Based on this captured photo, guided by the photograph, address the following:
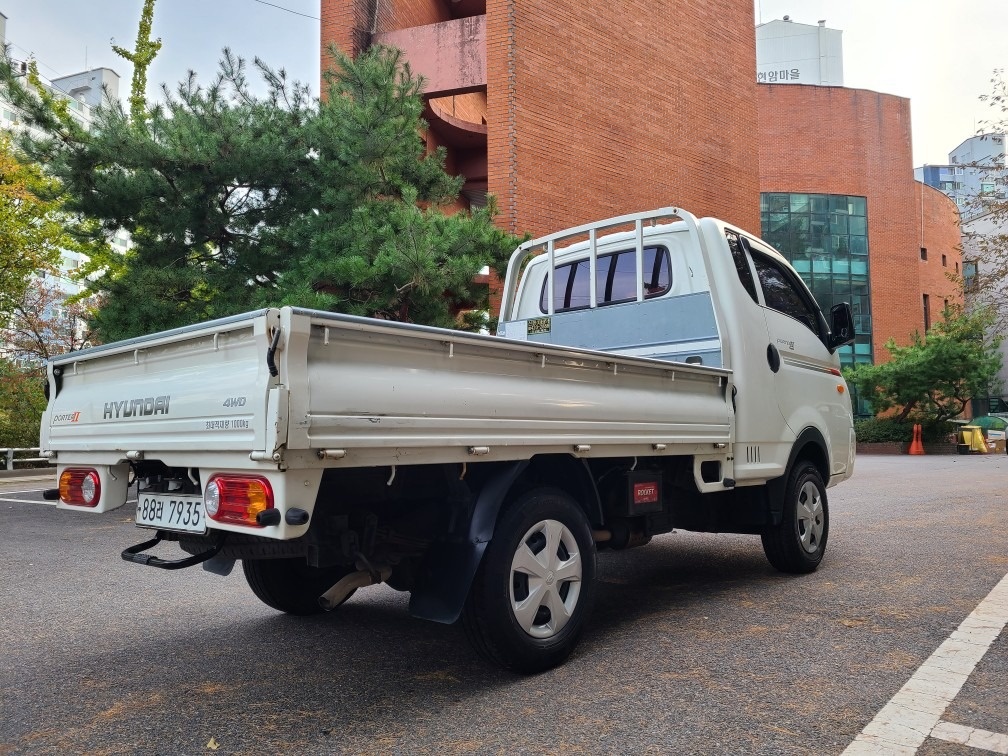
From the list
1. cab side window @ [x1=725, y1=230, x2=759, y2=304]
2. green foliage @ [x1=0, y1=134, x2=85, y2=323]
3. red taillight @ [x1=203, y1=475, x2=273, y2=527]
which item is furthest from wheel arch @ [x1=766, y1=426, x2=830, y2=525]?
green foliage @ [x1=0, y1=134, x2=85, y2=323]

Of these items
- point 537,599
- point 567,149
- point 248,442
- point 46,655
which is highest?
point 567,149

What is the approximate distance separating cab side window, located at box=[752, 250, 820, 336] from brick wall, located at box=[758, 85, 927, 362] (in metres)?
40.3

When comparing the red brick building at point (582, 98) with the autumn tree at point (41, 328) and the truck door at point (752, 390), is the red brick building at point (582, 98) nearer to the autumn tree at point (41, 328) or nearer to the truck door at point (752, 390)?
the truck door at point (752, 390)

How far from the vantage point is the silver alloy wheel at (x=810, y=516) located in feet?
19.9

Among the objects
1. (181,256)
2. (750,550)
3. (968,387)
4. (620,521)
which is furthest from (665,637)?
(968,387)

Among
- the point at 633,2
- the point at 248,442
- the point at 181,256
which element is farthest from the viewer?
the point at 633,2

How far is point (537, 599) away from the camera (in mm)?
3775

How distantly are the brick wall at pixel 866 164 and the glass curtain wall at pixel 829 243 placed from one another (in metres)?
0.53

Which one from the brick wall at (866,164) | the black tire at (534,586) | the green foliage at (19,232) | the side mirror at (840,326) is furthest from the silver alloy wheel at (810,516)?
the brick wall at (866,164)

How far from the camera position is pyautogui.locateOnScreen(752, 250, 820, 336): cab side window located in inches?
239

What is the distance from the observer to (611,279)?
19.9 feet

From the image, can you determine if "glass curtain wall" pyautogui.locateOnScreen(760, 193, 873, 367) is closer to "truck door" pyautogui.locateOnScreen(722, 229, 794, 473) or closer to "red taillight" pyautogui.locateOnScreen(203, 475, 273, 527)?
"truck door" pyautogui.locateOnScreen(722, 229, 794, 473)

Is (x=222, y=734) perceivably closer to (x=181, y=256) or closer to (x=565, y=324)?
(x=565, y=324)

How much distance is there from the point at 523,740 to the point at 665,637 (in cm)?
162
